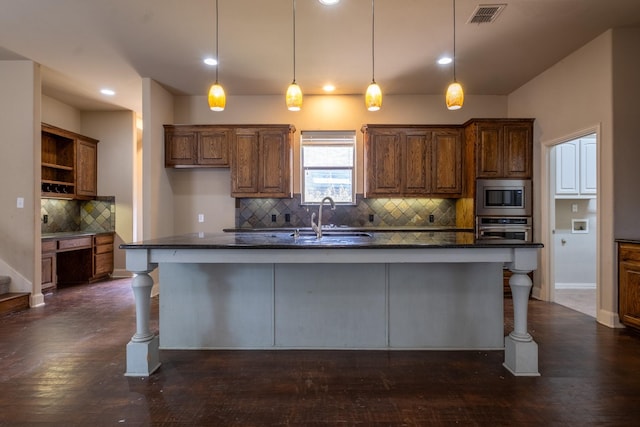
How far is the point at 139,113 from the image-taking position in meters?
6.53

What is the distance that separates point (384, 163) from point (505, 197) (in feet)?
5.77

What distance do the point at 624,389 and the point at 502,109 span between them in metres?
4.40

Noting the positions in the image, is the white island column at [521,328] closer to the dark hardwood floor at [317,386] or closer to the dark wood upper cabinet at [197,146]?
the dark hardwood floor at [317,386]

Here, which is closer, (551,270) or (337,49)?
(337,49)

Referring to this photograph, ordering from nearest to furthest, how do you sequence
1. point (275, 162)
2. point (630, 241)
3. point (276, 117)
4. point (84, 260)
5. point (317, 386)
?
point (317, 386) < point (630, 241) < point (275, 162) < point (276, 117) < point (84, 260)

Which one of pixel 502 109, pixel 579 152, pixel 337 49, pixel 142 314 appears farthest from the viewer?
pixel 502 109

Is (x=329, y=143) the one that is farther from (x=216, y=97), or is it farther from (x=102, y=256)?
(x=102, y=256)

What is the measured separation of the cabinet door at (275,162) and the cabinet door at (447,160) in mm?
2225

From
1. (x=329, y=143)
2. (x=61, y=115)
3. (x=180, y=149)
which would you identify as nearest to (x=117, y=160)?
(x=61, y=115)

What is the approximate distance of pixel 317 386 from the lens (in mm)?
2350

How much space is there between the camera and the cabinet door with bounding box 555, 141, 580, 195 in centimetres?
505

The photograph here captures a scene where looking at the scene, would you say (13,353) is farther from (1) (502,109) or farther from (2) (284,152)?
(1) (502,109)

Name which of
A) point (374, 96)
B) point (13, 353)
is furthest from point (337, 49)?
point (13, 353)

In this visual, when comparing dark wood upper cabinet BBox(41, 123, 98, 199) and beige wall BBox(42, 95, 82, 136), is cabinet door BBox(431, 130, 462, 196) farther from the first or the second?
beige wall BBox(42, 95, 82, 136)
